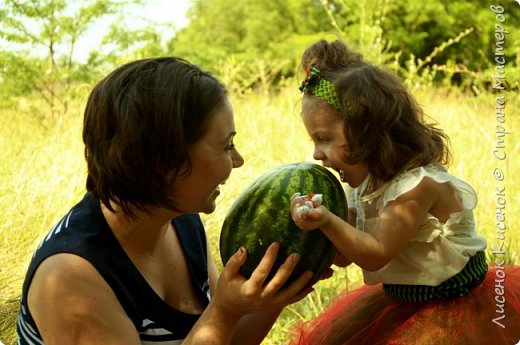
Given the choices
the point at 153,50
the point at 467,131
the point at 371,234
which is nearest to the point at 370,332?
the point at 371,234

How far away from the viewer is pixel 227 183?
566cm

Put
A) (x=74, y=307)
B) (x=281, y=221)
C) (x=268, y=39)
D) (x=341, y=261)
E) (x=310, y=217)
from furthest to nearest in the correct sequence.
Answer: (x=268, y=39) < (x=341, y=261) < (x=281, y=221) < (x=310, y=217) < (x=74, y=307)

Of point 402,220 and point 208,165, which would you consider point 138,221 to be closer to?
point 208,165

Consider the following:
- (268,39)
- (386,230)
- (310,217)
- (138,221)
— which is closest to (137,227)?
(138,221)

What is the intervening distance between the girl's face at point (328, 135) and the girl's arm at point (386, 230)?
26 cm

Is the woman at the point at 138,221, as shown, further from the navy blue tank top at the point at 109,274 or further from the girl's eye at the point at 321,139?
the girl's eye at the point at 321,139

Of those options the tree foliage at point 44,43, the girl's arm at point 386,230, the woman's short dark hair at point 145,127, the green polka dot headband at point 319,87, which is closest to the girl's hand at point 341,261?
the girl's arm at point 386,230

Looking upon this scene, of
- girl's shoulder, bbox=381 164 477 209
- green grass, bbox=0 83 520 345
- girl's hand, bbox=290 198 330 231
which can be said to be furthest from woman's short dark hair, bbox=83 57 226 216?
green grass, bbox=0 83 520 345

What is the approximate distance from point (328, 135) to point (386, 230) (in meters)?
0.46

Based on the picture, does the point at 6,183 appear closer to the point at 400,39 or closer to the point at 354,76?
the point at 354,76

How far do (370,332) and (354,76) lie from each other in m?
1.06

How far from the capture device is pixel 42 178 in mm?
5402

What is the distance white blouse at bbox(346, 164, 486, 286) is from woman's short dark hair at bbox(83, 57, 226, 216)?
2.73ft

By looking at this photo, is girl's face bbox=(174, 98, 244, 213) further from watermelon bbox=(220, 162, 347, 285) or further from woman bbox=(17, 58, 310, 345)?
watermelon bbox=(220, 162, 347, 285)
